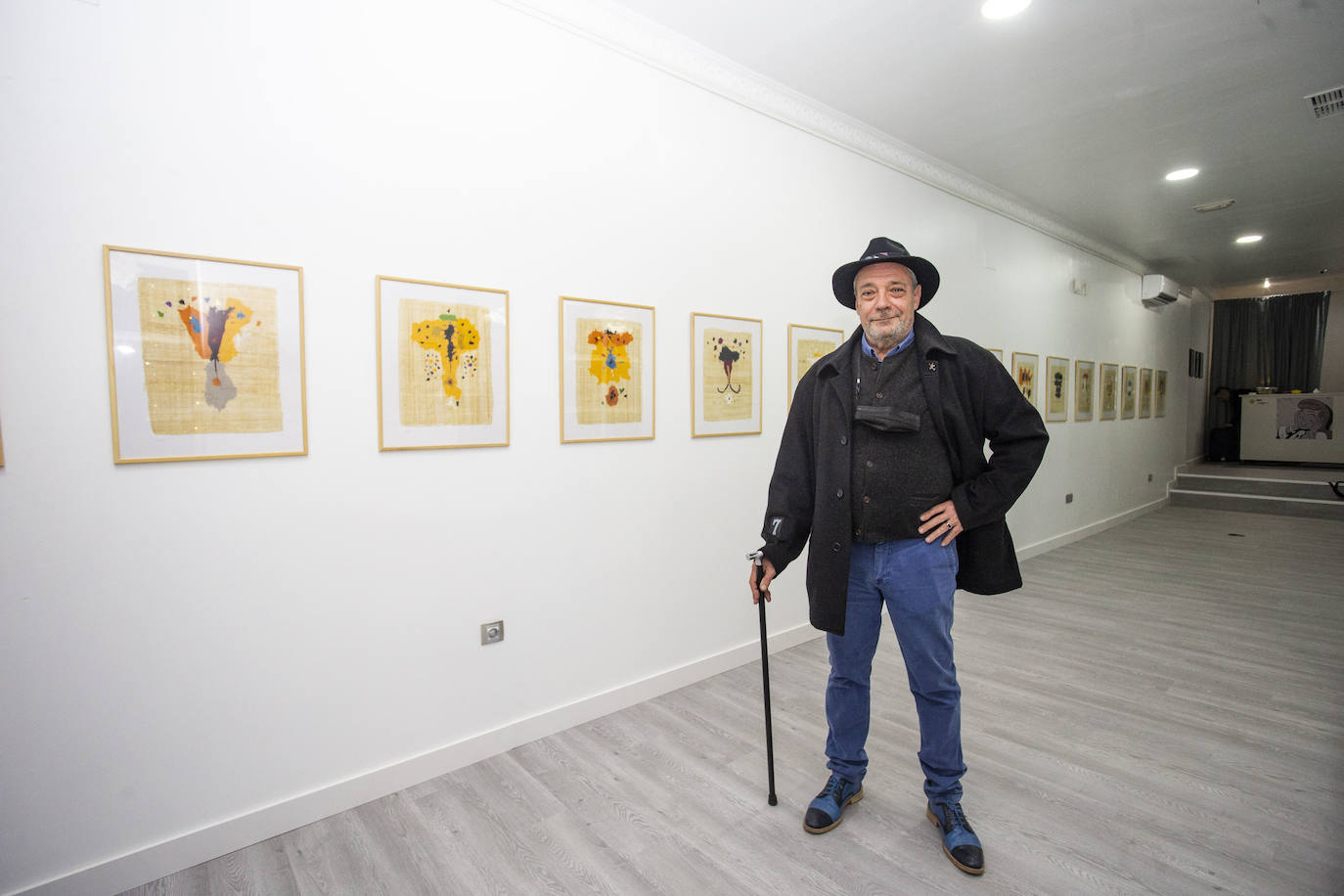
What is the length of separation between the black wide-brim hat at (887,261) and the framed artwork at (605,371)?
1120 mm

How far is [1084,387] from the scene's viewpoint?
273 inches

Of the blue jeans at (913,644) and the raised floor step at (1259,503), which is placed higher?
the blue jeans at (913,644)

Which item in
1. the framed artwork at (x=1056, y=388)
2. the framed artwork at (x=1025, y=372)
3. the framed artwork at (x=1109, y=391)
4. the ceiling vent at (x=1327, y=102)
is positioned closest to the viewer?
the ceiling vent at (x=1327, y=102)

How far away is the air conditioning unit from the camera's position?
809cm

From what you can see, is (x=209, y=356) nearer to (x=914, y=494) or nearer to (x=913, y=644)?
(x=914, y=494)

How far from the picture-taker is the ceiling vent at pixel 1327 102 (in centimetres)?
379

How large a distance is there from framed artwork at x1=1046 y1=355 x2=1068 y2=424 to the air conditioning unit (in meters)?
2.69

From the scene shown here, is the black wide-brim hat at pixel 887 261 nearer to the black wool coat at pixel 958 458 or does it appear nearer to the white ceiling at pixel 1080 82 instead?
the black wool coat at pixel 958 458

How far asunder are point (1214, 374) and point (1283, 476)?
12.3 ft

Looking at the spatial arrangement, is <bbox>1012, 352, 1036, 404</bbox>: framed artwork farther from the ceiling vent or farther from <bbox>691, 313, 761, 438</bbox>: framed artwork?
<bbox>691, 313, 761, 438</bbox>: framed artwork

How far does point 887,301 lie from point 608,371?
1368 mm

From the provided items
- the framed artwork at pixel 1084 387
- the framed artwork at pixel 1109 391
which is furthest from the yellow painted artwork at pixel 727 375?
the framed artwork at pixel 1109 391


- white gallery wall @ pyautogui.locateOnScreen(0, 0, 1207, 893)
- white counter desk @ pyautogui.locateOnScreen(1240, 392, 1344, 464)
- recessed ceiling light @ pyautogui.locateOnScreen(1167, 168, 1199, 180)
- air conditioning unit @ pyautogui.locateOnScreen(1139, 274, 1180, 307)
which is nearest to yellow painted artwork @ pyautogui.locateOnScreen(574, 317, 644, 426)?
white gallery wall @ pyautogui.locateOnScreen(0, 0, 1207, 893)

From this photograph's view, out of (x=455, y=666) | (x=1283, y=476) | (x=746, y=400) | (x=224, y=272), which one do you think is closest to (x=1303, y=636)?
(x=746, y=400)
